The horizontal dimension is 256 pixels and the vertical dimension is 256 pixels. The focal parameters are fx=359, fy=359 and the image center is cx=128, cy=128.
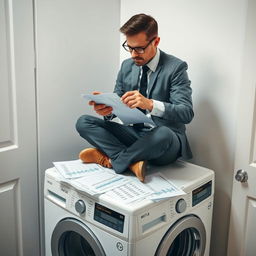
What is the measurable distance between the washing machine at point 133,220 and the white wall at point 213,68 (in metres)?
0.16

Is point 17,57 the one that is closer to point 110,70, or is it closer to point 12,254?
point 110,70

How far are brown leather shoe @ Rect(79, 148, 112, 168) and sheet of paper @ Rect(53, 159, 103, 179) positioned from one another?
0.02 meters

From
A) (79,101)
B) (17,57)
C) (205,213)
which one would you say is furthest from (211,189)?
(17,57)

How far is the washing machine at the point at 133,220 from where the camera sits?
1342 mm

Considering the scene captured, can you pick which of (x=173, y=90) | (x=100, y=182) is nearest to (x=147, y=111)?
(x=173, y=90)

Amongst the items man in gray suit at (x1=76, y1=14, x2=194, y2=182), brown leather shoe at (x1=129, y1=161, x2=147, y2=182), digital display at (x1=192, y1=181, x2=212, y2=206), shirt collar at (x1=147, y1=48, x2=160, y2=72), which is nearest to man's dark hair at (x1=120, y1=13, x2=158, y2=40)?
man in gray suit at (x1=76, y1=14, x2=194, y2=182)

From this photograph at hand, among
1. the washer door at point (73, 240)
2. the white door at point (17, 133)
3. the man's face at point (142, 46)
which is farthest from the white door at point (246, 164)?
the white door at point (17, 133)

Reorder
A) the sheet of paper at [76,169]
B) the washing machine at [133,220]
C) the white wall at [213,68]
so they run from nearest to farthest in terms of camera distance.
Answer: the washing machine at [133,220] < the sheet of paper at [76,169] < the white wall at [213,68]

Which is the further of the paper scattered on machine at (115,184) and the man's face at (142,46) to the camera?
the man's face at (142,46)

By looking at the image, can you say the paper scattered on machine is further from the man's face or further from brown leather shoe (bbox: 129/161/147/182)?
the man's face

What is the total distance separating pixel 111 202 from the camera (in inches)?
53.6

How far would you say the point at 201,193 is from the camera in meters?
1.60

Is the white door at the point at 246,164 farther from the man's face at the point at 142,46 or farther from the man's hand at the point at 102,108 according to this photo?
the man's hand at the point at 102,108

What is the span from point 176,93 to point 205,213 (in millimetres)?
570
